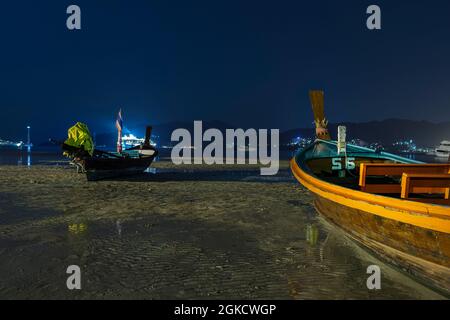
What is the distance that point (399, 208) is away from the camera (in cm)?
439

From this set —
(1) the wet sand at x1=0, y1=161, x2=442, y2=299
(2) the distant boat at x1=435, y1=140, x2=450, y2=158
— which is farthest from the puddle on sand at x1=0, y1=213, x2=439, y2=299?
(2) the distant boat at x1=435, y1=140, x2=450, y2=158

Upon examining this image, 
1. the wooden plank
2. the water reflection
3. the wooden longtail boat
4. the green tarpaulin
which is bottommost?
the water reflection

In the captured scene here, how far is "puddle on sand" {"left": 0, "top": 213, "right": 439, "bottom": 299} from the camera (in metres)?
4.52

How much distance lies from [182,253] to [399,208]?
12.3 ft

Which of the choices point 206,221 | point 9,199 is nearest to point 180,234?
point 206,221

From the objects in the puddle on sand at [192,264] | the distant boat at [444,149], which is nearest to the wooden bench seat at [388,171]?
the puddle on sand at [192,264]

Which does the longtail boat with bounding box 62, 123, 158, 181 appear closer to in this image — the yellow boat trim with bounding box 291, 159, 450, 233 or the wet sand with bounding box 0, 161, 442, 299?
the wet sand with bounding box 0, 161, 442, 299

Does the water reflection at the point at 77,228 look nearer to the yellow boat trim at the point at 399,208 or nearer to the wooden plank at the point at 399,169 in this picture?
the yellow boat trim at the point at 399,208

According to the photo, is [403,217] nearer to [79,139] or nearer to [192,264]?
[192,264]

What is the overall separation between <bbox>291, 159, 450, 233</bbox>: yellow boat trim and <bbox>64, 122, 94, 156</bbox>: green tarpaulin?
14689 mm

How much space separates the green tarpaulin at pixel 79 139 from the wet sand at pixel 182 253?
6.35 metres

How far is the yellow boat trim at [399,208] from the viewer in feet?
12.7

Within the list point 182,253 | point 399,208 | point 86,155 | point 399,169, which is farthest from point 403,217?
point 86,155
